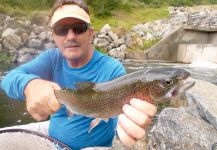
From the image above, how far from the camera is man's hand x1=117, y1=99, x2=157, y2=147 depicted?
238 cm

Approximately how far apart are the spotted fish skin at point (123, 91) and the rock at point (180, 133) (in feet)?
11.0

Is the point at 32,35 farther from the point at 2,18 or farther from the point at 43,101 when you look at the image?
the point at 43,101

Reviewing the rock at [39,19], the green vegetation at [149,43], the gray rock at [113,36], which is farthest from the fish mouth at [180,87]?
the rock at [39,19]

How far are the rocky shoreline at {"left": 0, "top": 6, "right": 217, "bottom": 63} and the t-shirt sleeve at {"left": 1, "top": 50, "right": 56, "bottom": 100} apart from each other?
25374 millimetres

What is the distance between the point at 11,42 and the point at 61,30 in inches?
1136

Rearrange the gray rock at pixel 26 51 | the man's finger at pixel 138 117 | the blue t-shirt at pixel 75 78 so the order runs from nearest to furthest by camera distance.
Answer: the man's finger at pixel 138 117 → the blue t-shirt at pixel 75 78 → the gray rock at pixel 26 51

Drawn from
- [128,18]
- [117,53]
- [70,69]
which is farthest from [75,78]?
[128,18]

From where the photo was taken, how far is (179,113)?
6898 millimetres

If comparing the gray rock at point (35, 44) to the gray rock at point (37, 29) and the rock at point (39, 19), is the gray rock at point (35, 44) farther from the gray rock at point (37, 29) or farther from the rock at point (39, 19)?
the rock at point (39, 19)

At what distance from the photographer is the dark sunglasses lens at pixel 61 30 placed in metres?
3.61

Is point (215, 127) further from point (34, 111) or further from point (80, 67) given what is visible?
point (34, 111)

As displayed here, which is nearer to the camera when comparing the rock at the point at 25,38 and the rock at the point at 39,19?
the rock at the point at 25,38

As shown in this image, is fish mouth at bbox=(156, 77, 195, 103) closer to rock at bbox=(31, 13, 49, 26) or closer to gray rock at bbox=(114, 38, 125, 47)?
gray rock at bbox=(114, 38, 125, 47)

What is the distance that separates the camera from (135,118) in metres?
2.39
